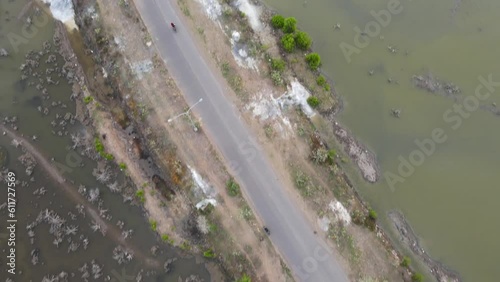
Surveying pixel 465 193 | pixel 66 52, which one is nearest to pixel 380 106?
pixel 465 193

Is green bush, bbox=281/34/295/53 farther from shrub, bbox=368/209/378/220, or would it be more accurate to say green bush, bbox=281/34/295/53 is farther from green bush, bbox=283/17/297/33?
shrub, bbox=368/209/378/220

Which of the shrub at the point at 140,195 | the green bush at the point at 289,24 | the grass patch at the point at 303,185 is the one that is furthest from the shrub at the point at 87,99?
the grass patch at the point at 303,185

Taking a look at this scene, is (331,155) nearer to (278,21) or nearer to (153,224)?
(278,21)

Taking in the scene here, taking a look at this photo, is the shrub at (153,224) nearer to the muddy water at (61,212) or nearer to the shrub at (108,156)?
the muddy water at (61,212)

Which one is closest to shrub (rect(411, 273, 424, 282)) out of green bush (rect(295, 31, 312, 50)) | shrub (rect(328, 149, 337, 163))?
shrub (rect(328, 149, 337, 163))

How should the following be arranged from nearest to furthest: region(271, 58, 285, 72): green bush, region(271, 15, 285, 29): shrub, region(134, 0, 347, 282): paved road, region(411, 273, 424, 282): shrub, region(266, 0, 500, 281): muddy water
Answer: region(134, 0, 347, 282): paved road < region(411, 273, 424, 282): shrub < region(266, 0, 500, 281): muddy water < region(271, 58, 285, 72): green bush < region(271, 15, 285, 29): shrub
